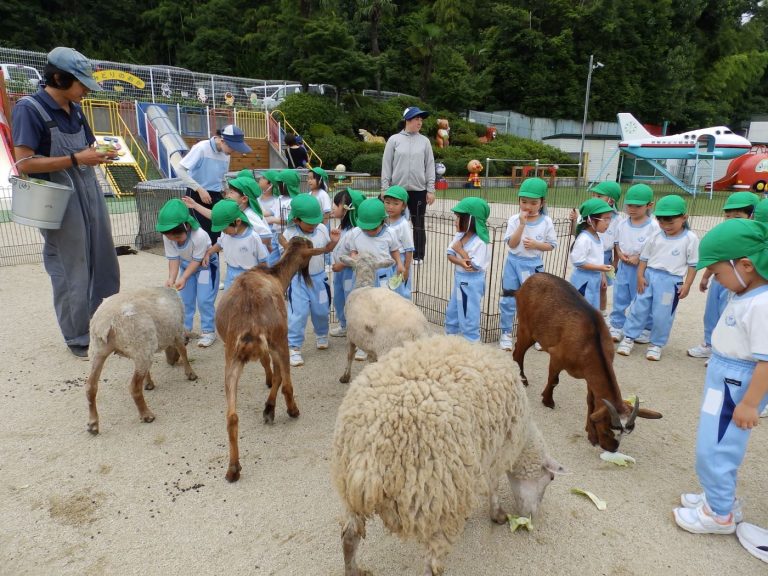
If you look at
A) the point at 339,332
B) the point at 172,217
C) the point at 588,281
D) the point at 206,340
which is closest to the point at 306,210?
the point at 172,217

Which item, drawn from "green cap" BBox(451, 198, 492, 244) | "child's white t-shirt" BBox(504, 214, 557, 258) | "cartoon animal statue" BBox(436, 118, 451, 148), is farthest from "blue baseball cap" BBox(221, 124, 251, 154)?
"cartoon animal statue" BBox(436, 118, 451, 148)

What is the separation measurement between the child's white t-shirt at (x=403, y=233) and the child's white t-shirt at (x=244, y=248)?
62.8 inches

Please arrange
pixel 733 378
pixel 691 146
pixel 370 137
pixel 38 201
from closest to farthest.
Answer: pixel 733 378 → pixel 38 201 → pixel 691 146 → pixel 370 137

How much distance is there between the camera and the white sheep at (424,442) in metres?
2.38

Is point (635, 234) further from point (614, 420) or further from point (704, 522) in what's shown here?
point (704, 522)

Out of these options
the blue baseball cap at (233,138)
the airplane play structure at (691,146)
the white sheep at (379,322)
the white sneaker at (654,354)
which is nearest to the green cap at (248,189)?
the blue baseball cap at (233,138)

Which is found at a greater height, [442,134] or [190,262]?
[442,134]

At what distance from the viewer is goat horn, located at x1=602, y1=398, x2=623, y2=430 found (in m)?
3.53

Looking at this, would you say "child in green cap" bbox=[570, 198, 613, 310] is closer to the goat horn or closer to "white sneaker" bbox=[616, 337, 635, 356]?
"white sneaker" bbox=[616, 337, 635, 356]

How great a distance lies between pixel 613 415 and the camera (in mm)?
3561

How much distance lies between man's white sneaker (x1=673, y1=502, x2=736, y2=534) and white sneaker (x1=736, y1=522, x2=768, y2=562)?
54 mm

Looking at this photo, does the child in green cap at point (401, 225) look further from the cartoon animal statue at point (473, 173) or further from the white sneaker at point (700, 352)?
the cartoon animal statue at point (473, 173)

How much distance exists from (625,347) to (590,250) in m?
1.40

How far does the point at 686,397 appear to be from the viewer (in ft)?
16.3
